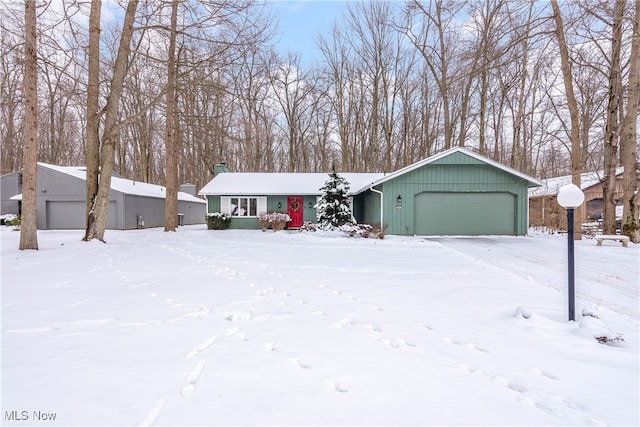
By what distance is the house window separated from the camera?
1775 centimetres

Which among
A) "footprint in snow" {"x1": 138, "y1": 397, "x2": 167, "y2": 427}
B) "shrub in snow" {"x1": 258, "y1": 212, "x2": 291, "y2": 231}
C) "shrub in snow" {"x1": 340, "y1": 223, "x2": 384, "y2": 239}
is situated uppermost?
"shrub in snow" {"x1": 258, "y1": 212, "x2": 291, "y2": 231}

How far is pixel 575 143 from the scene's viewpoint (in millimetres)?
11539

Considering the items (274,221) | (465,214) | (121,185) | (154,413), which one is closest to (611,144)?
(465,214)

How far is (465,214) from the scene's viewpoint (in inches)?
553

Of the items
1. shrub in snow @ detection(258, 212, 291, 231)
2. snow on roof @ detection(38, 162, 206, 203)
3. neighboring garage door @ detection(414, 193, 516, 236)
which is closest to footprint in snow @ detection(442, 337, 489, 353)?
neighboring garage door @ detection(414, 193, 516, 236)

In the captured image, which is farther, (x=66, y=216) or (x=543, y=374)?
(x=66, y=216)

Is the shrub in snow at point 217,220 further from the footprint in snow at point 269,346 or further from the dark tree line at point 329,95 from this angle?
the footprint in snow at point 269,346

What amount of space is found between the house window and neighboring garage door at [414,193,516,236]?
849 centimetres

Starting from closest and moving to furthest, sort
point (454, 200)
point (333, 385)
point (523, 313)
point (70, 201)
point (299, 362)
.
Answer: point (333, 385), point (299, 362), point (523, 313), point (454, 200), point (70, 201)

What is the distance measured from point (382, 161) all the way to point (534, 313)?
22.9 metres

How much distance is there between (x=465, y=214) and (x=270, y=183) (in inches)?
417

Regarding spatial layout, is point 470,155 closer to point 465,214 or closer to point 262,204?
point 465,214

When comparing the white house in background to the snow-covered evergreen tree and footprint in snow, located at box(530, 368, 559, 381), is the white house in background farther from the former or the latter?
footprint in snow, located at box(530, 368, 559, 381)

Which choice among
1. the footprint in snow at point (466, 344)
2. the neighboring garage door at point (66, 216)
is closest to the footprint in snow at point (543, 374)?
the footprint in snow at point (466, 344)
